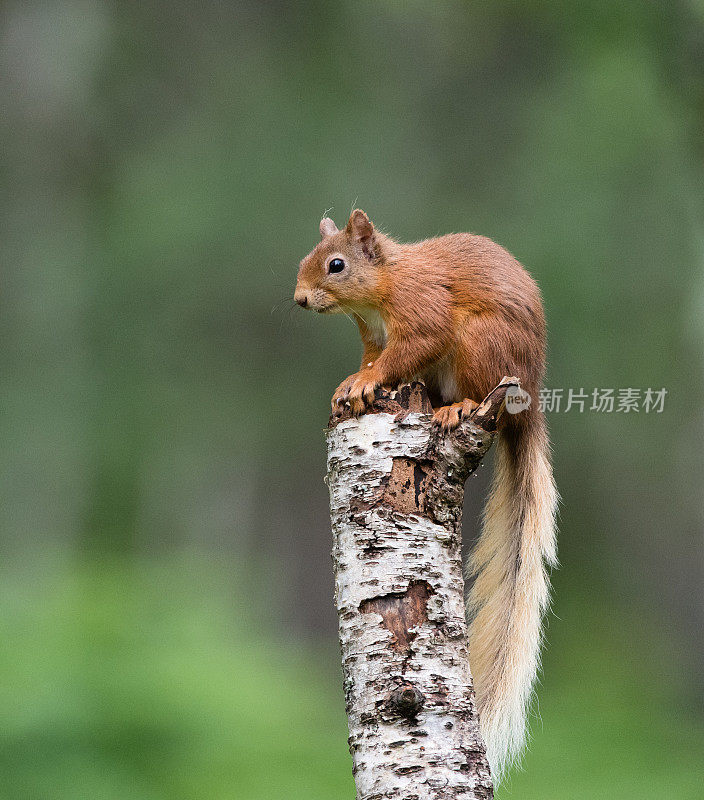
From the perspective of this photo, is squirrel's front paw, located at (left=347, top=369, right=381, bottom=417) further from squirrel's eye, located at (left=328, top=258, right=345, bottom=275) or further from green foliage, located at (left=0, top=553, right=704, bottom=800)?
green foliage, located at (left=0, top=553, right=704, bottom=800)

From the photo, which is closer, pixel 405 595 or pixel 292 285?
pixel 405 595

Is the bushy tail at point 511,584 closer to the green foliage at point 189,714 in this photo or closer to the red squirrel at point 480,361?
the red squirrel at point 480,361

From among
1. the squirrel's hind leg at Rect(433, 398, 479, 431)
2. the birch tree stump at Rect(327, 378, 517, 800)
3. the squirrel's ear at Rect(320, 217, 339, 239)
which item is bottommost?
the birch tree stump at Rect(327, 378, 517, 800)

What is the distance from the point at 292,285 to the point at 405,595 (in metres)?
5.48

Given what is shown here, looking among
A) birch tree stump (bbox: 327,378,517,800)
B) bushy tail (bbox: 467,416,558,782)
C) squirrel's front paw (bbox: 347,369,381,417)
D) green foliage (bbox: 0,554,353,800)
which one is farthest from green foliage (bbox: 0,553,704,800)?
squirrel's front paw (bbox: 347,369,381,417)

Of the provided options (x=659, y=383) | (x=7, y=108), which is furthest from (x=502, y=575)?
(x=7, y=108)

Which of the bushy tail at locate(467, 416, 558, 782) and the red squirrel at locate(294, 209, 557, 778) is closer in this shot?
the bushy tail at locate(467, 416, 558, 782)

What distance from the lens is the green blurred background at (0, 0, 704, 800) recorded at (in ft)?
19.8

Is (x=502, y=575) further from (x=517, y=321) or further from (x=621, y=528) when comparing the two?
(x=621, y=528)

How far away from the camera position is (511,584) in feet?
7.66

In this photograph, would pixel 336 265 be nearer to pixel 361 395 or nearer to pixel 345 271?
pixel 345 271

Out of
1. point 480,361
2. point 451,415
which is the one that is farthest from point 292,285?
point 451,415

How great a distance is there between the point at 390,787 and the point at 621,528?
578 cm

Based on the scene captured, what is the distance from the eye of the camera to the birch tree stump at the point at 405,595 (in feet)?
6.02
